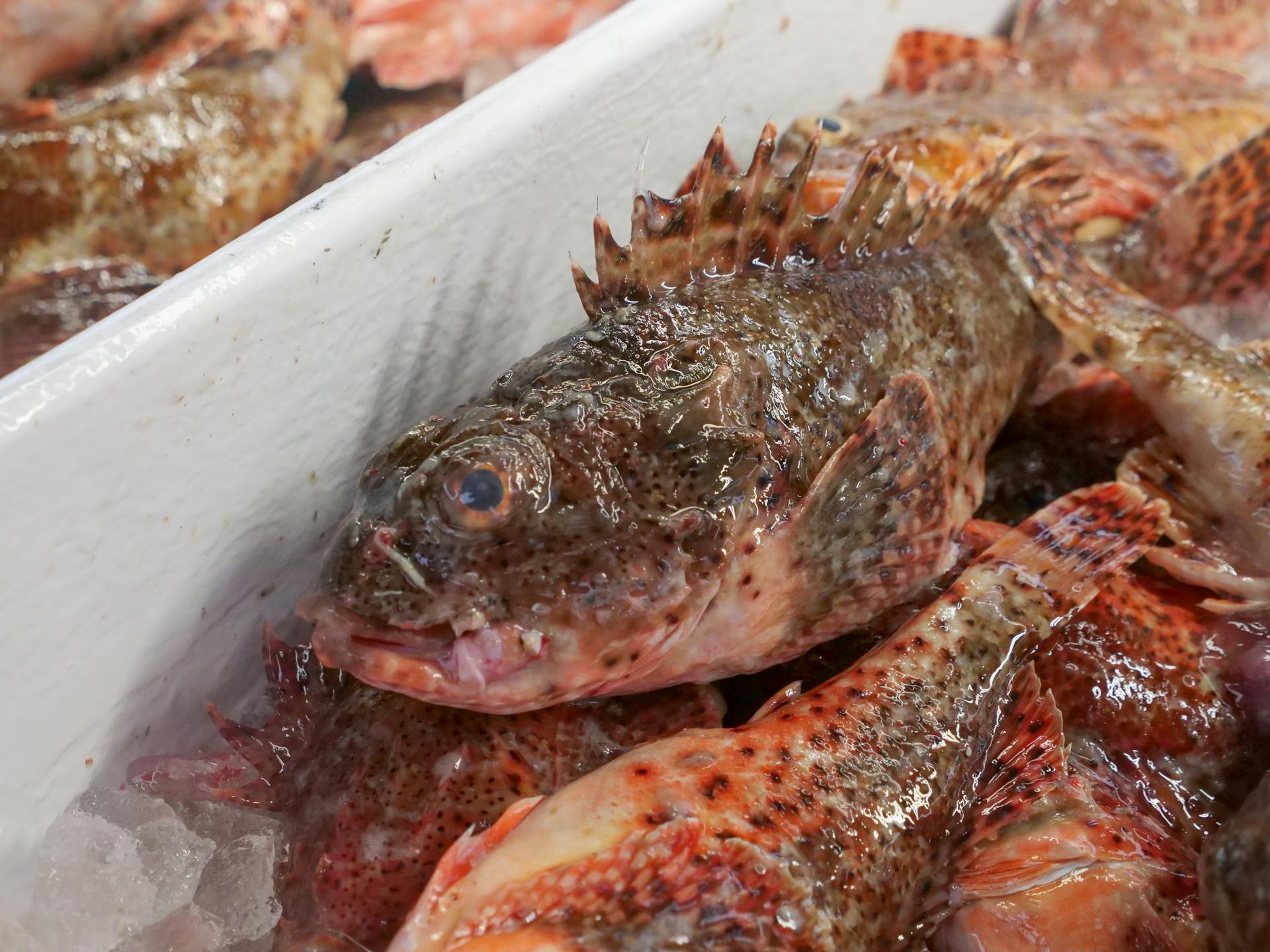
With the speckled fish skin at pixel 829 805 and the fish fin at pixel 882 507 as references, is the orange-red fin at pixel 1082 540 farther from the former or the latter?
the fish fin at pixel 882 507

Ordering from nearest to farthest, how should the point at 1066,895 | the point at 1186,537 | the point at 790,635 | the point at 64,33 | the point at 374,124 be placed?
the point at 1066,895 → the point at 790,635 → the point at 1186,537 → the point at 64,33 → the point at 374,124

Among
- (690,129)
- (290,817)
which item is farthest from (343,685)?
(690,129)

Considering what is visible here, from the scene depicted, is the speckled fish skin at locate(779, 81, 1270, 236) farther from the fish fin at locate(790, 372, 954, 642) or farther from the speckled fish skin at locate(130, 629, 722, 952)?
the speckled fish skin at locate(130, 629, 722, 952)

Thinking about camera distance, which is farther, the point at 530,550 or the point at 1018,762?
the point at 1018,762

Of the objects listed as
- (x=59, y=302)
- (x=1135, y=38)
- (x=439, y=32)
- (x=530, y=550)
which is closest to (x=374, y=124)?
(x=439, y=32)

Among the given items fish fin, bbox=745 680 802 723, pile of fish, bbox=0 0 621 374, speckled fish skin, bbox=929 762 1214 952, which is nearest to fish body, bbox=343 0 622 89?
pile of fish, bbox=0 0 621 374

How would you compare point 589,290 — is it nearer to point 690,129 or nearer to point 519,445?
point 519,445

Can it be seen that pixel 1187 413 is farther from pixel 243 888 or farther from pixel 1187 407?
pixel 243 888
